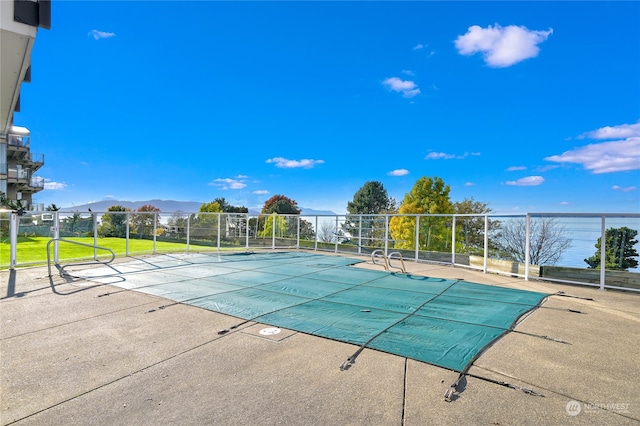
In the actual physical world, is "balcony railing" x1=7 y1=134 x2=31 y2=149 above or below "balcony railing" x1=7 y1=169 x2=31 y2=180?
above

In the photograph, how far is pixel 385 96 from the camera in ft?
79.6

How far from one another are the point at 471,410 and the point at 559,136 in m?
29.5

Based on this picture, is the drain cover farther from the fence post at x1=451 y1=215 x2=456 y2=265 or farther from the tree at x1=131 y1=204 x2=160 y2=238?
the tree at x1=131 y1=204 x2=160 y2=238

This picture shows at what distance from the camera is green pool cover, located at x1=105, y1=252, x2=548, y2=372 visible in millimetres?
3559

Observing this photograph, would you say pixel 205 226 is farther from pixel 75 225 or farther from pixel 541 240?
pixel 541 240

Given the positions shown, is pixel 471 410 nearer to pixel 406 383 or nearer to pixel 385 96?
pixel 406 383

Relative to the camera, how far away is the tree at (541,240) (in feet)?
25.3

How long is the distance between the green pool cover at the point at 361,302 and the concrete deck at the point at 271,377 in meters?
0.27

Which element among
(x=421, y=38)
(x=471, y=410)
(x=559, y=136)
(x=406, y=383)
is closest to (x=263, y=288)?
(x=406, y=383)

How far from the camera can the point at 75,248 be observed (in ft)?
38.8

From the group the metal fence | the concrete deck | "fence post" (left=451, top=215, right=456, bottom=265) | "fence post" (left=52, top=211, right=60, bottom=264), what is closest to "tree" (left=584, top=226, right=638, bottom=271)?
the metal fence

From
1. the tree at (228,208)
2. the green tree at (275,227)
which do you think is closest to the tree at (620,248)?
the green tree at (275,227)

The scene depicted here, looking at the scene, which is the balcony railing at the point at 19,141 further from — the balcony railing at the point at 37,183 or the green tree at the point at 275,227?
the green tree at the point at 275,227

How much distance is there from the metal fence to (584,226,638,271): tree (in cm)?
1
